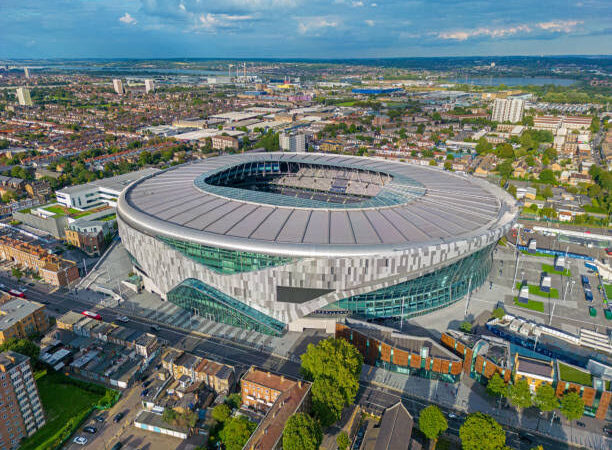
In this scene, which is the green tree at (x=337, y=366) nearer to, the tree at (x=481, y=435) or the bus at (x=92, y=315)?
the tree at (x=481, y=435)

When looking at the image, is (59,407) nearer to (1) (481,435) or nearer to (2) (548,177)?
(1) (481,435)

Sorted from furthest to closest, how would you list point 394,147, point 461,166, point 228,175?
point 394,147 → point 461,166 → point 228,175

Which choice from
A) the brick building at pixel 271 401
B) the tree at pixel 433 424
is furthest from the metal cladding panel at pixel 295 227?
the tree at pixel 433 424

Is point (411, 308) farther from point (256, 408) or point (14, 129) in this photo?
point (14, 129)

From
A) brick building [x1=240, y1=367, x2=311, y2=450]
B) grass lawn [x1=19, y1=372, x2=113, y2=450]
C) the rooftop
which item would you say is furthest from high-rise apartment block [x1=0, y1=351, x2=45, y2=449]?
brick building [x1=240, y1=367, x2=311, y2=450]

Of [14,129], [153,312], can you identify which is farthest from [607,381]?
[14,129]

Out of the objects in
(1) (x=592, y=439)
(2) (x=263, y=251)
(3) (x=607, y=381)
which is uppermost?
(2) (x=263, y=251)

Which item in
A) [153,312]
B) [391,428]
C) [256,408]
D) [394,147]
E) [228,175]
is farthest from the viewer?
[394,147]

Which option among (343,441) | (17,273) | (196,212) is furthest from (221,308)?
(17,273)
